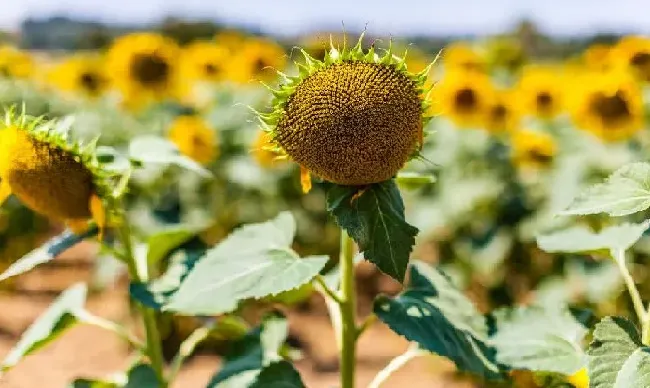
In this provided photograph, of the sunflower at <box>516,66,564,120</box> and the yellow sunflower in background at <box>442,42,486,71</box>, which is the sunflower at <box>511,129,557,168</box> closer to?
the sunflower at <box>516,66,564,120</box>

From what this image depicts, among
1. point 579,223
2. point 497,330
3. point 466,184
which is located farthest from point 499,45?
point 497,330

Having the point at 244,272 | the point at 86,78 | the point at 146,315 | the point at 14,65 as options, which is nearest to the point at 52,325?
the point at 146,315

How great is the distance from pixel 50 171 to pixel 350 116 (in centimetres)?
46

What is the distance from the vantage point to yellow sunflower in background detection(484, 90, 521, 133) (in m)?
3.43

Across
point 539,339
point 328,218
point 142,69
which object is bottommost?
point 328,218

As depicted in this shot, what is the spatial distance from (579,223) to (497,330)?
151 cm

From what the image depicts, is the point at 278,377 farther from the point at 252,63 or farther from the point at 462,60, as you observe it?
the point at 462,60

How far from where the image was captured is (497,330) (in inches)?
45.3

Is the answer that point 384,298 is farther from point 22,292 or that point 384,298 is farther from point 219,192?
point 22,292

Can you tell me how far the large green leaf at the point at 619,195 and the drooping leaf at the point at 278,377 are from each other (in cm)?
45

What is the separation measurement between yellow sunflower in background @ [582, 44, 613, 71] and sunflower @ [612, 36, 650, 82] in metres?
0.18

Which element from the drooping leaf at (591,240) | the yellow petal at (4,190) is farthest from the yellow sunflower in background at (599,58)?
the yellow petal at (4,190)

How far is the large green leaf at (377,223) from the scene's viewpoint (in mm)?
891

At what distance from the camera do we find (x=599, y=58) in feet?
11.7
